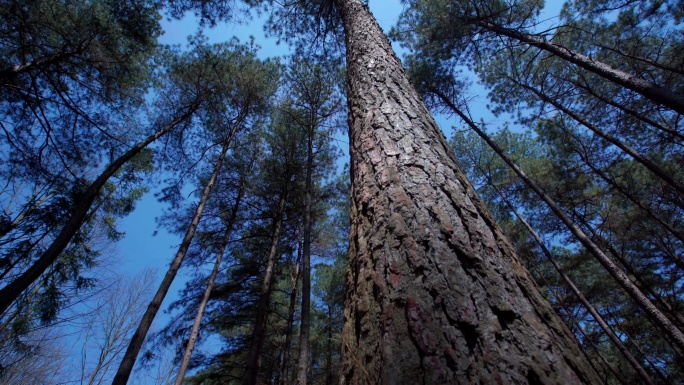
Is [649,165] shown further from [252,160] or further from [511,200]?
[252,160]

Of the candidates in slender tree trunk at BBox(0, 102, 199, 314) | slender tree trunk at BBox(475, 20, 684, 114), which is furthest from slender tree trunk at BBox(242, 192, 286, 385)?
slender tree trunk at BBox(475, 20, 684, 114)

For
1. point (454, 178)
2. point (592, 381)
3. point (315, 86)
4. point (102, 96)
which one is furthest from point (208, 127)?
point (592, 381)

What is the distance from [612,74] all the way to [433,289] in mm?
6507

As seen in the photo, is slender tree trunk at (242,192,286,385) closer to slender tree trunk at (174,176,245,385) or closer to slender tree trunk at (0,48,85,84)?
slender tree trunk at (174,176,245,385)

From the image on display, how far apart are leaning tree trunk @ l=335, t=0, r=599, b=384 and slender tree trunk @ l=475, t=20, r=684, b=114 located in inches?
190

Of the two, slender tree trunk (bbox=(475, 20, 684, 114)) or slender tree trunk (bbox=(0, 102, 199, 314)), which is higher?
slender tree trunk (bbox=(475, 20, 684, 114))

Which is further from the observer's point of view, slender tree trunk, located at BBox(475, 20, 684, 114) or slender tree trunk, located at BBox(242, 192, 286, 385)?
slender tree trunk, located at BBox(242, 192, 286, 385)

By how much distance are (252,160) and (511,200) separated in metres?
9.80

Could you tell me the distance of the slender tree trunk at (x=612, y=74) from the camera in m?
3.95

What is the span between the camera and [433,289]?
0.80 metres

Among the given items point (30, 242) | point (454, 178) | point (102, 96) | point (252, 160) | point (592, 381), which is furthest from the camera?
point (252, 160)

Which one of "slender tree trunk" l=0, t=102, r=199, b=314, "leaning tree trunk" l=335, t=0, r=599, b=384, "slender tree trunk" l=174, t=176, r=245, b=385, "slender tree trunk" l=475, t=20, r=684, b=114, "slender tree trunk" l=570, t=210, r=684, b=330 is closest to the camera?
"leaning tree trunk" l=335, t=0, r=599, b=384

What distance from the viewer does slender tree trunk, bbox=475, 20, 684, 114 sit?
395 cm

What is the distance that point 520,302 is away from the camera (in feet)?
2.52
